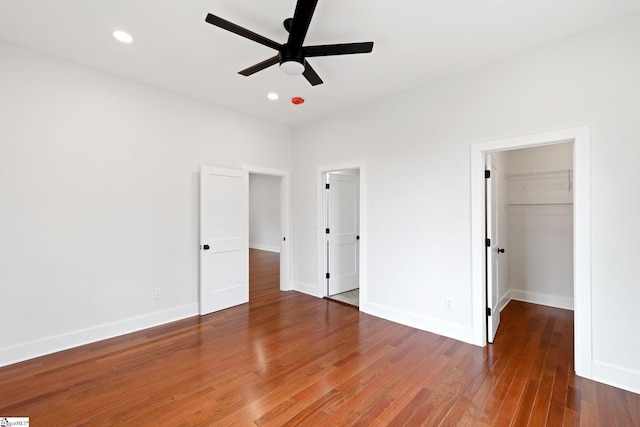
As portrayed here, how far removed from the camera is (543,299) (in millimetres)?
4266

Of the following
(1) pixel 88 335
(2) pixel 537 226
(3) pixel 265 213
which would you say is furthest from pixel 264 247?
(2) pixel 537 226

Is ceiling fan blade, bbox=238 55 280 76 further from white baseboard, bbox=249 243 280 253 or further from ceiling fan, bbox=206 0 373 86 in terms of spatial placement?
white baseboard, bbox=249 243 280 253

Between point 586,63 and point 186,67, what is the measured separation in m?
3.79

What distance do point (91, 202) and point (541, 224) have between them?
Result: 19.5ft

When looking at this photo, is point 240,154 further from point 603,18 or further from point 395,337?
point 603,18

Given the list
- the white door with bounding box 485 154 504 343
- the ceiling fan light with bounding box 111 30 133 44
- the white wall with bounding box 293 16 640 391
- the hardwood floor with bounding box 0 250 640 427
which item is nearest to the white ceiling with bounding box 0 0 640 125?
the ceiling fan light with bounding box 111 30 133 44

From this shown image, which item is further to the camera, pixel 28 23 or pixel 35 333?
pixel 35 333

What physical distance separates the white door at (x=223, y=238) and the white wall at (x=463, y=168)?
1099 millimetres

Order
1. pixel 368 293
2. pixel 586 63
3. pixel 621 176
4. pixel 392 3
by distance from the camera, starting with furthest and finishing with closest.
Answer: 1. pixel 368 293
2. pixel 586 63
3. pixel 621 176
4. pixel 392 3

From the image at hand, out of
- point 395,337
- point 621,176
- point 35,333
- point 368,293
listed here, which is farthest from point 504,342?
point 35,333

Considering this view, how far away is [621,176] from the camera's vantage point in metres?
2.31

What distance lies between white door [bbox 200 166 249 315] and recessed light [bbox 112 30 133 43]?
5.27 ft

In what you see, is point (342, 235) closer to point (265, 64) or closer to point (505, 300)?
point (505, 300)

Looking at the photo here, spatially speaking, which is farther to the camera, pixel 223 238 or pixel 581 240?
pixel 223 238
